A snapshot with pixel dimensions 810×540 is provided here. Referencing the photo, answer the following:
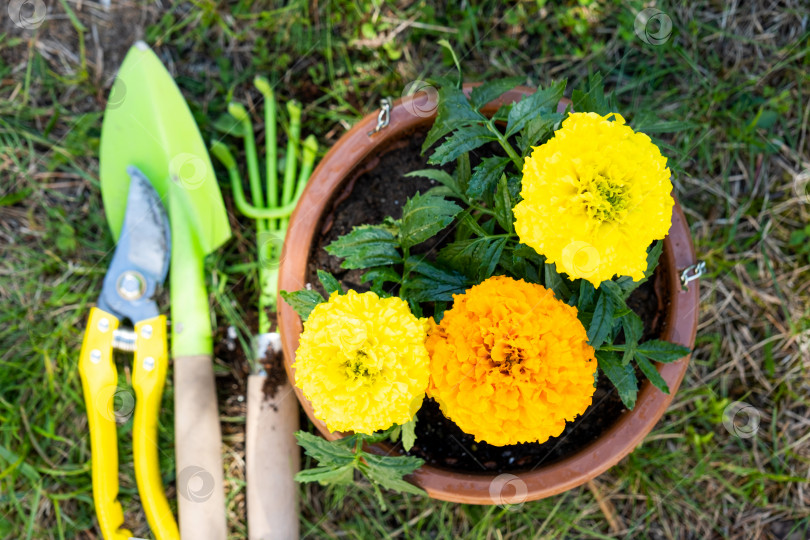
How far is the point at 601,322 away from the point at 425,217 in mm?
314

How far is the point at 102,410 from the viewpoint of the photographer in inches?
52.7

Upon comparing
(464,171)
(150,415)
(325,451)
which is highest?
(464,171)

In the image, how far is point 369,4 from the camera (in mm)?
1644

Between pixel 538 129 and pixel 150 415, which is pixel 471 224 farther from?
pixel 150 415

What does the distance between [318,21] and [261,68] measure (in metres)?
0.20

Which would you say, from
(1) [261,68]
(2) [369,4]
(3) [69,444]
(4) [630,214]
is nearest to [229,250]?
(1) [261,68]

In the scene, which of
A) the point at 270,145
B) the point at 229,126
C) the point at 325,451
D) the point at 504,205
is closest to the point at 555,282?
the point at 504,205

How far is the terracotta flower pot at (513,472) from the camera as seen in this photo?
1158 millimetres

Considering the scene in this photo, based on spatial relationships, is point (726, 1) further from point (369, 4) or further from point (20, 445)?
point (20, 445)

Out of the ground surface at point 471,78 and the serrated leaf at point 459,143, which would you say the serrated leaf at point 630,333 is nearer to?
the serrated leaf at point 459,143

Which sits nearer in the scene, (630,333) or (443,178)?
(630,333)

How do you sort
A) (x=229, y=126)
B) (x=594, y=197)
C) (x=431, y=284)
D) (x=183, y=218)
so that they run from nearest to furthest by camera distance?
(x=594, y=197) → (x=431, y=284) → (x=183, y=218) → (x=229, y=126)

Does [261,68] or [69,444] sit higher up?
[261,68]

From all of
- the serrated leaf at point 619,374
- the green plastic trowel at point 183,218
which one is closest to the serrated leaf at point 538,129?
the serrated leaf at point 619,374
